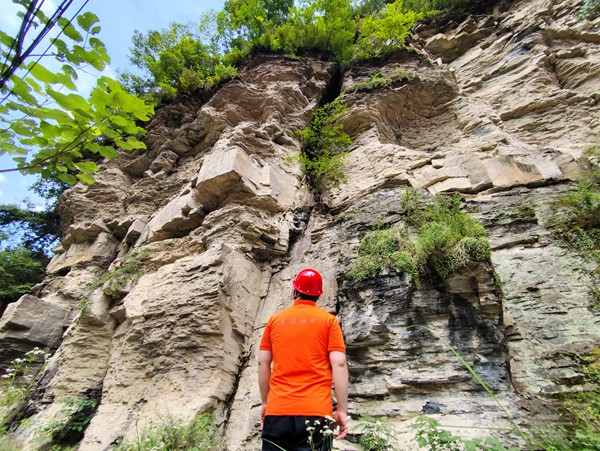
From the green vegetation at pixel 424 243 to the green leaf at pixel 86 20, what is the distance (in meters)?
3.99

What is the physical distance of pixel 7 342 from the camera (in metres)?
6.77

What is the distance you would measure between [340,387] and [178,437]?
2.38 m

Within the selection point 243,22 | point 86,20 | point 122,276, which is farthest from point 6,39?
point 243,22

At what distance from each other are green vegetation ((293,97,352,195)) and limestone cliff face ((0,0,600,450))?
0.28 metres

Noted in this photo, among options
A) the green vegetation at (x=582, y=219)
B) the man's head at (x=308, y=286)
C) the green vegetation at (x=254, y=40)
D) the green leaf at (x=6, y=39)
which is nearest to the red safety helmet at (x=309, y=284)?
the man's head at (x=308, y=286)

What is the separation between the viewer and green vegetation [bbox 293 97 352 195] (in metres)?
7.79

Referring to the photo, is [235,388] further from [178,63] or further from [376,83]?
[178,63]

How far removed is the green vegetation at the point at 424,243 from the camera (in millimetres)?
4145

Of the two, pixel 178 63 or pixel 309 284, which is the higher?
pixel 178 63

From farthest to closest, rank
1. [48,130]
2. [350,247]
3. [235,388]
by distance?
[350,247] < [235,388] < [48,130]

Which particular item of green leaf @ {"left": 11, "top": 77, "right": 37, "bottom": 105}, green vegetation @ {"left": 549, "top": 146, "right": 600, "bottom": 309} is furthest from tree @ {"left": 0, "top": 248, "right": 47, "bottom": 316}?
green vegetation @ {"left": 549, "top": 146, "right": 600, "bottom": 309}

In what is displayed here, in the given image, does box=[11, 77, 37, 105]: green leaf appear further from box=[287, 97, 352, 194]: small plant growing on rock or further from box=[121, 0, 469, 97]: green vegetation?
box=[121, 0, 469, 97]: green vegetation

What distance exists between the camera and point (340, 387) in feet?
8.19

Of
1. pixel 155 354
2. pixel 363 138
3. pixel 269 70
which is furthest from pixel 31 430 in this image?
pixel 269 70
